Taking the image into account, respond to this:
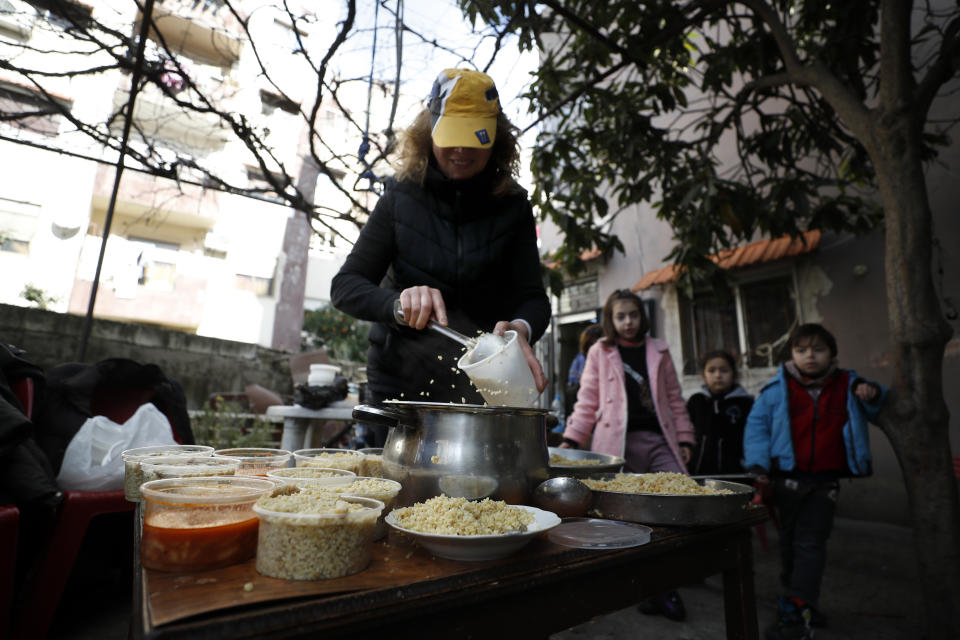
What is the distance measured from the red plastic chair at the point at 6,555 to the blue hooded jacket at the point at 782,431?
12.5 feet

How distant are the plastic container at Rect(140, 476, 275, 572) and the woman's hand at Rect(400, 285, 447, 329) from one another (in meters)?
0.61

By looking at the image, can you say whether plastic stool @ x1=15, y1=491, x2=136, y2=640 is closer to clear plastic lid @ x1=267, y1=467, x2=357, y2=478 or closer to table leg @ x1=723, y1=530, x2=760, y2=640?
clear plastic lid @ x1=267, y1=467, x2=357, y2=478

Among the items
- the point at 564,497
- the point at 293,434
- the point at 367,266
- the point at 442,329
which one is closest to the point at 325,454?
the point at 442,329

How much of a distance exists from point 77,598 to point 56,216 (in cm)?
1393

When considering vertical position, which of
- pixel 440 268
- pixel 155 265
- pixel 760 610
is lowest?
pixel 760 610

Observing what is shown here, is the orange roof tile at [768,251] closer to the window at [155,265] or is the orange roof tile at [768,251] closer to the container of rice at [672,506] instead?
the container of rice at [672,506]

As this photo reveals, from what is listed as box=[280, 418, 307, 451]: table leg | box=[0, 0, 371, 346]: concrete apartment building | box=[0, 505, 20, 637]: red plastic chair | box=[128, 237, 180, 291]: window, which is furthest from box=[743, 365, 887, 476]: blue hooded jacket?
box=[128, 237, 180, 291]: window

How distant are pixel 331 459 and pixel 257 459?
0.65ft

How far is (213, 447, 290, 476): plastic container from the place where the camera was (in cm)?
123

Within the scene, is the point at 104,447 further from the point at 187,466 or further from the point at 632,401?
the point at 632,401

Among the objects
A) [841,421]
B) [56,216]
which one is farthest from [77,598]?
[56,216]

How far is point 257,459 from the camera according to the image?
1.32 meters

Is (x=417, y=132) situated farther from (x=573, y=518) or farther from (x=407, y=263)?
(x=573, y=518)

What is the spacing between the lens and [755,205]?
384cm
